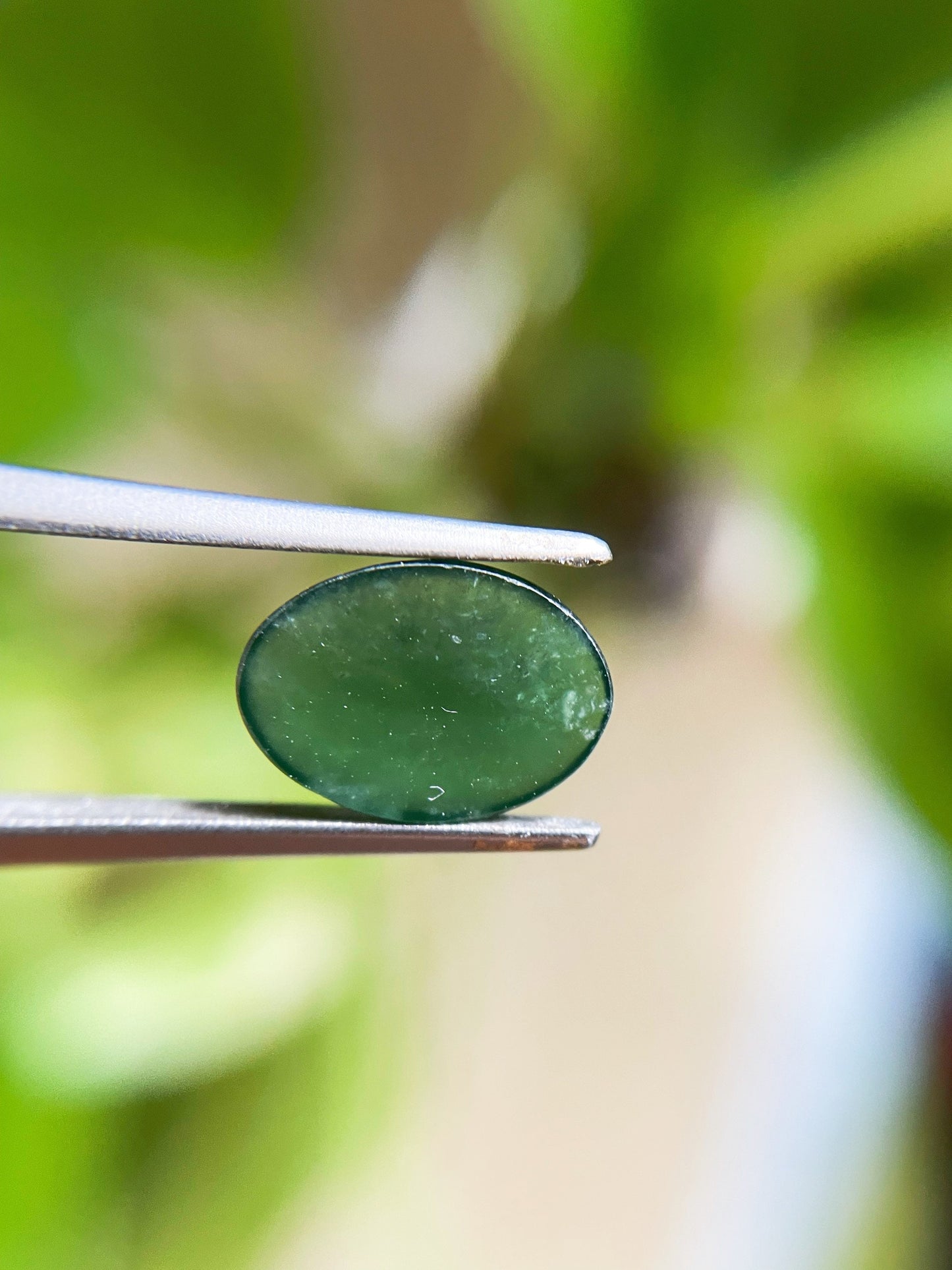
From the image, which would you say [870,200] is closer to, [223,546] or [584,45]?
[584,45]

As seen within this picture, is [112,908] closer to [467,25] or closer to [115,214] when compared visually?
[115,214]

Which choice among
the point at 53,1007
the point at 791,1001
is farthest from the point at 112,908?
the point at 791,1001

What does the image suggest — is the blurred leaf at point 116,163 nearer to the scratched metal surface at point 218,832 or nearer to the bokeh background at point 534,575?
the bokeh background at point 534,575

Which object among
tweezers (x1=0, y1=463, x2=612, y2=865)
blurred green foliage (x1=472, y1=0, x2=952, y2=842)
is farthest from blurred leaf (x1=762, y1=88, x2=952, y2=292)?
tweezers (x1=0, y1=463, x2=612, y2=865)

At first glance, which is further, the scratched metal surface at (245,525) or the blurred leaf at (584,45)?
the blurred leaf at (584,45)

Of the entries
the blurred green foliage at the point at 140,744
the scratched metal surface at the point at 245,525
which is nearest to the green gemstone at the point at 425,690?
the scratched metal surface at the point at 245,525

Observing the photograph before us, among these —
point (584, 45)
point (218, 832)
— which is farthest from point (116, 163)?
point (218, 832)
